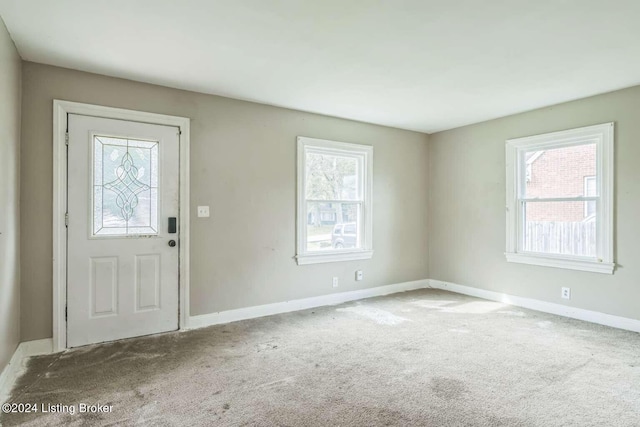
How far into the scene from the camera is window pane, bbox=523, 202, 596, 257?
13.1 ft

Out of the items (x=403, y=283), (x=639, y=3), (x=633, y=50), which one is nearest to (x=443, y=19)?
(x=639, y=3)

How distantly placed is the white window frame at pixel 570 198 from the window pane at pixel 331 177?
6.49 ft

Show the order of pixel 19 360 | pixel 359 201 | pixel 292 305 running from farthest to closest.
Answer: pixel 359 201 → pixel 292 305 → pixel 19 360

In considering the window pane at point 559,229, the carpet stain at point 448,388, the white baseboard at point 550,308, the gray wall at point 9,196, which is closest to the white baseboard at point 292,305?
the white baseboard at point 550,308

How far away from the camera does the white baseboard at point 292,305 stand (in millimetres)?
3793

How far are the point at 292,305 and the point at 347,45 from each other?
2.92 m

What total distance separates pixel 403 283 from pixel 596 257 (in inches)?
93.3

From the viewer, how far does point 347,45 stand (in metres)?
2.73

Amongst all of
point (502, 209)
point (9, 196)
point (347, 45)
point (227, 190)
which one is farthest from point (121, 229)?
point (502, 209)

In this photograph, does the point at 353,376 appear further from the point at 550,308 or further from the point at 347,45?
the point at 550,308

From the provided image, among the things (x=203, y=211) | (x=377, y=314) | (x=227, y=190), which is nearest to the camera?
(x=203, y=211)

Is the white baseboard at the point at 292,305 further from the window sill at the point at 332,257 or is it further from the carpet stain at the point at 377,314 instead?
the window sill at the point at 332,257

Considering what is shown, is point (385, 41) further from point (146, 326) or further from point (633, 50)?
point (146, 326)

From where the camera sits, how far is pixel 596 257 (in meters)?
3.88
